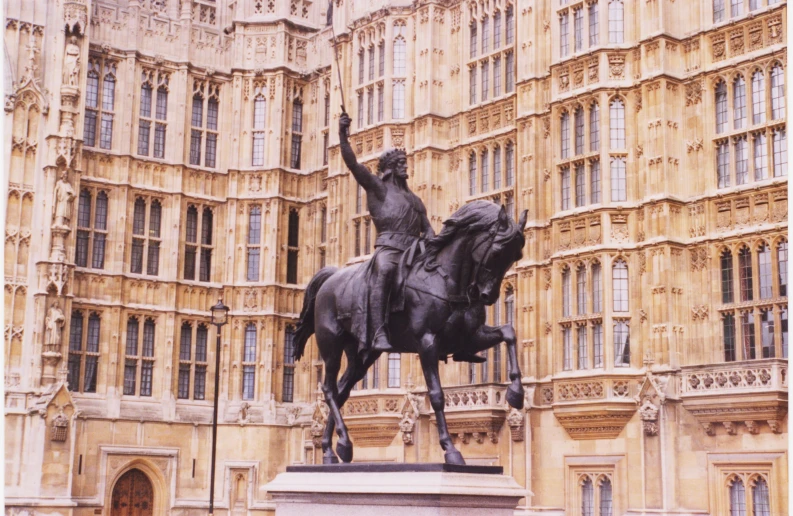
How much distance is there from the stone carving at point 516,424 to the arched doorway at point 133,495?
13.7m

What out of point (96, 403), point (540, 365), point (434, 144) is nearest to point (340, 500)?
point (540, 365)

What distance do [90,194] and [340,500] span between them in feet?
92.2

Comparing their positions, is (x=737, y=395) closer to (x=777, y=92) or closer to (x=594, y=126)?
(x=777, y=92)

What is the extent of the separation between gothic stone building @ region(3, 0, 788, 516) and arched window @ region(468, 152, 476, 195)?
3.9 inches

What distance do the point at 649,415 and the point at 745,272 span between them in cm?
399

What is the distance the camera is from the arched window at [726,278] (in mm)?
26703

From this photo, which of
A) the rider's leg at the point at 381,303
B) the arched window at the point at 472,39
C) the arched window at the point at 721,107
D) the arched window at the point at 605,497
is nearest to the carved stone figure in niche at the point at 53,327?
the arched window at the point at 472,39

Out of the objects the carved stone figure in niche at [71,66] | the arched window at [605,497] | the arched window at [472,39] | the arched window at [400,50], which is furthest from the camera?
the carved stone figure in niche at [71,66]

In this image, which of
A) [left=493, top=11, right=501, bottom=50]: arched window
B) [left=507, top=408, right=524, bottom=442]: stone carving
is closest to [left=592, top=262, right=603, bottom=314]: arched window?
[left=507, top=408, right=524, bottom=442]: stone carving

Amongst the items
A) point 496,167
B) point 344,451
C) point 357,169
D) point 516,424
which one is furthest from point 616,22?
point 344,451

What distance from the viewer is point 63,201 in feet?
118

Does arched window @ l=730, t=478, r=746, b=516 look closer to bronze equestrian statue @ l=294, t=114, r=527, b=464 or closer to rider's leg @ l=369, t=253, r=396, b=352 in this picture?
bronze equestrian statue @ l=294, t=114, r=527, b=464

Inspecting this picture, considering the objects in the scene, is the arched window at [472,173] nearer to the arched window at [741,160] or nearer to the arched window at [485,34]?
the arched window at [485,34]

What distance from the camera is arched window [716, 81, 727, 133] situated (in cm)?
2734
